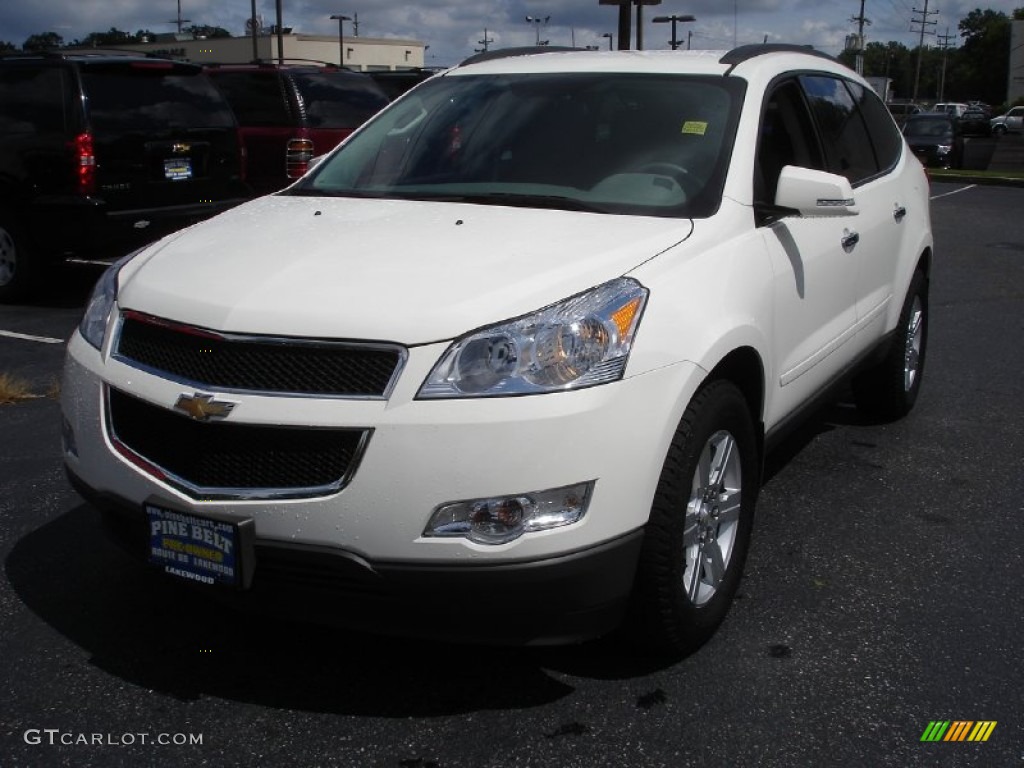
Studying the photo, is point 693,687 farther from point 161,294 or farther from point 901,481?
point 901,481

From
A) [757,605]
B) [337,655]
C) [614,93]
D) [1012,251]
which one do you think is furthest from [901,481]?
[1012,251]

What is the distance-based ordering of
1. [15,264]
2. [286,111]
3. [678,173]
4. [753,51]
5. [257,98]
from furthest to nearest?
[257,98], [286,111], [15,264], [753,51], [678,173]

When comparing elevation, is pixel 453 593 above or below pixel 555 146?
below

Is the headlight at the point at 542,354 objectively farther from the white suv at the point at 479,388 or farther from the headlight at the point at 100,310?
the headlight at the point at 100,310

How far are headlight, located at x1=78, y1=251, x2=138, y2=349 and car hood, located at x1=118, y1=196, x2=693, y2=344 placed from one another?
0.07 m

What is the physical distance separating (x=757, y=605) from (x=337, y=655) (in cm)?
134

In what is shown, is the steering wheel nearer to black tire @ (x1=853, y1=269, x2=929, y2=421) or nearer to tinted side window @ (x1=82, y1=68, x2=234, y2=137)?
black tire @ (x1=853, y1=269, x2=929, y2=421)

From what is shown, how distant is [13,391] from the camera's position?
6.20 metres

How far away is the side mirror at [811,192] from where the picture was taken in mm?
3766

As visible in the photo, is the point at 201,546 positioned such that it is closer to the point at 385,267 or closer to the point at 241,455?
the point at 241,455

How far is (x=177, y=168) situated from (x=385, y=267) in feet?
21.9

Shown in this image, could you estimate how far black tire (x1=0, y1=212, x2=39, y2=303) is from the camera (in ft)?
29.7

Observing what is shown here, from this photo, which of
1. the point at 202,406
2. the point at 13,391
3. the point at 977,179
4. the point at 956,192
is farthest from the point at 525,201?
the point at 977,179

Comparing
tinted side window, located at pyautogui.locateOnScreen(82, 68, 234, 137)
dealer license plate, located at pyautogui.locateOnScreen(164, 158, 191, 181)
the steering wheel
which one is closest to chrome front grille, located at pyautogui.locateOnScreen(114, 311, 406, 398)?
the steering wheel
